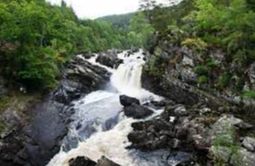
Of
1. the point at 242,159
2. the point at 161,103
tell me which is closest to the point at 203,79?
the point at 161,103

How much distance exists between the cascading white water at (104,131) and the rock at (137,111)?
1.87 feet

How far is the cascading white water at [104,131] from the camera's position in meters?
32.1

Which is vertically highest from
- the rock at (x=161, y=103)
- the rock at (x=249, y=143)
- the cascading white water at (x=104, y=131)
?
the rock at (x=249, y=143)

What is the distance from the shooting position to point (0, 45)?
44.2 metres

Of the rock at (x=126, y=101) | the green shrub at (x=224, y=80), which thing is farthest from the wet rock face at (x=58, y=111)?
the green shrub at (x=224, y=80)

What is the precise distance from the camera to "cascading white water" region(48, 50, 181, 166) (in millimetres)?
32062

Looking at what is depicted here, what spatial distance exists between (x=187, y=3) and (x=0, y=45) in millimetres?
39989

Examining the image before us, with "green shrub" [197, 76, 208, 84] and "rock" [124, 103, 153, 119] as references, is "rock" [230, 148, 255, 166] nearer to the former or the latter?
"rock" [124, 103, 153, 119]

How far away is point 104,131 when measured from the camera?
125 ft

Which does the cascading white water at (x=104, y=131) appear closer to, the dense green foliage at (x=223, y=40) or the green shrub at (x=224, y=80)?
the dense green foliage at (x=223, y=40)

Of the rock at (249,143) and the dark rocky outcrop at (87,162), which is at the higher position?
the rock at (249,143)

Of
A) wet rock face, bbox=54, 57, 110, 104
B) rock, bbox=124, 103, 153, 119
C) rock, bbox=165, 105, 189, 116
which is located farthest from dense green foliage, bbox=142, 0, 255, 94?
wet rock face, bbox=54, 57, 110, 104

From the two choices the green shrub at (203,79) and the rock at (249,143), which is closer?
the rock at (249,143)

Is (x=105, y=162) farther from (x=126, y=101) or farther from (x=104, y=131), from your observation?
(x=126, y=101)
